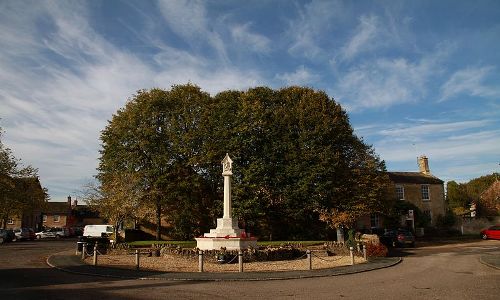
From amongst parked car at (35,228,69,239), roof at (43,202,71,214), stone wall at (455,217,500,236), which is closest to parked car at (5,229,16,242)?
parked car at (35,228,69,239)

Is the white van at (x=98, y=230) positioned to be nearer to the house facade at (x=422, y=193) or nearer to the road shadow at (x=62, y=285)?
the road shadow at (x=62, y=285)

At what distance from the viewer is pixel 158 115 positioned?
39.2m

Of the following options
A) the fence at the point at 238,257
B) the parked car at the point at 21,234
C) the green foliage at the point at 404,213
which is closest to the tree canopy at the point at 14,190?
the parked car at the point at 21,234

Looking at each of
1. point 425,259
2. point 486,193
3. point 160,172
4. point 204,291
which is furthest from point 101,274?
point 486,193

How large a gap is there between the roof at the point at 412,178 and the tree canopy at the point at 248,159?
14590 millimetres

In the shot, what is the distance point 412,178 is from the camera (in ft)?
178

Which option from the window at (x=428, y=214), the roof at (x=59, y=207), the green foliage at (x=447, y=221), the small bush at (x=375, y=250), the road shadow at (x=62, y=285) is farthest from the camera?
the roof at (x=59, y=207)

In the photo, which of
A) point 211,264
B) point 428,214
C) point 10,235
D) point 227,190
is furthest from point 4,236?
point 428,214

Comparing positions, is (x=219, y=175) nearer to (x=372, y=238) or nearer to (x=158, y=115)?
(x=158, y=115)

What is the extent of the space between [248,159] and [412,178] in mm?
26747

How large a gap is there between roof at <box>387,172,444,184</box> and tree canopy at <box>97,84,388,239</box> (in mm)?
14590

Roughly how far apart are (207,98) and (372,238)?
20.1 meters

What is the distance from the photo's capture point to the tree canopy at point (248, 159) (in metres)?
36.8

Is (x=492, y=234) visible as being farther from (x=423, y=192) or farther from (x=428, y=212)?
(x=423, y=192)
